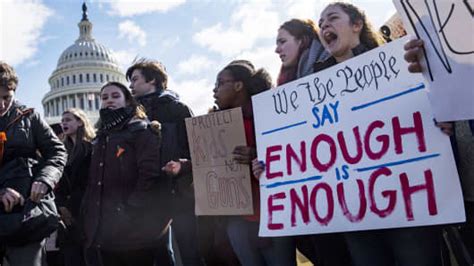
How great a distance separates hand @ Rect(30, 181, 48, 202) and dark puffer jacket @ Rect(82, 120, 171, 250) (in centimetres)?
35

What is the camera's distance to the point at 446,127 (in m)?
1.83

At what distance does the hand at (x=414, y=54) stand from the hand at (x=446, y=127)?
0.20m

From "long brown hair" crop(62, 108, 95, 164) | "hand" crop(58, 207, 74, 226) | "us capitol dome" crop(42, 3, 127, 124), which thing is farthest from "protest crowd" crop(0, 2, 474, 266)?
"us capitol dome" crop(42, 3, 127, 124)

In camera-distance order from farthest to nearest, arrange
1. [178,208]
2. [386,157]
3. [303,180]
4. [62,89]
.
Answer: [62,89], [178,208], [303,180], [386,157]

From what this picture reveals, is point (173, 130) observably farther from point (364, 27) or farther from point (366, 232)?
point (366, 232)

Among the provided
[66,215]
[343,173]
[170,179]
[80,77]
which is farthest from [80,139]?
[80,77]

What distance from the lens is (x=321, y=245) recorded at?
2.48 m

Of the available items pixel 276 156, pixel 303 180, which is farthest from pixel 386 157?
pixel 276 156

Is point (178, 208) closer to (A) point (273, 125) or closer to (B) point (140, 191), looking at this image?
(B) point (140, 191)

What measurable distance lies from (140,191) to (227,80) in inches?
30.8

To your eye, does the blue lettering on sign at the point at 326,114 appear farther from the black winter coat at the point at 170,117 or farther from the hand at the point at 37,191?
the hand at the point at 37,191

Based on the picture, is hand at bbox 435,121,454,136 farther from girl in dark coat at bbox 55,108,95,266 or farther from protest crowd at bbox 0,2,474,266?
girl in dark coat at bbox 55,108,95,266

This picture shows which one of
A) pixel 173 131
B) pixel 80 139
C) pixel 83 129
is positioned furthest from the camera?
pixel 83 129

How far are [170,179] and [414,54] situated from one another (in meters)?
1.86
